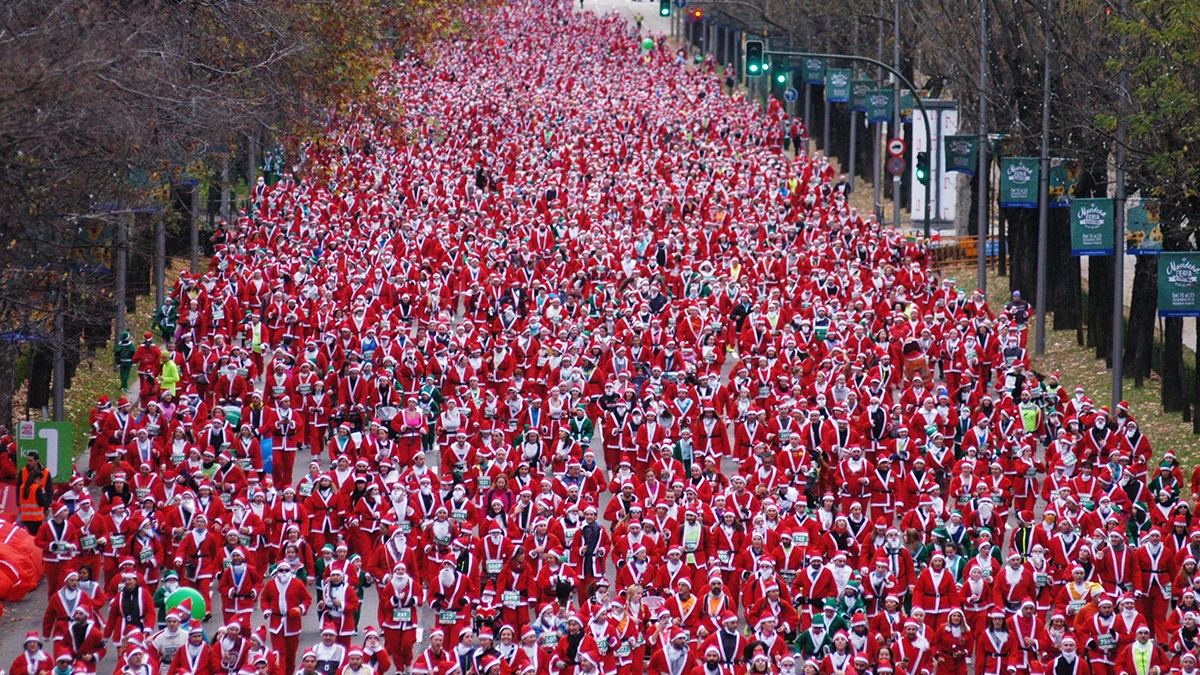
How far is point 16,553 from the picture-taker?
69.4 ft

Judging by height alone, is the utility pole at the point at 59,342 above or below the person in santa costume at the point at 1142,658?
above

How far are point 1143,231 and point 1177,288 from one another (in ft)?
8.50

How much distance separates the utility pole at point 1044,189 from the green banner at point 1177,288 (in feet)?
23.6

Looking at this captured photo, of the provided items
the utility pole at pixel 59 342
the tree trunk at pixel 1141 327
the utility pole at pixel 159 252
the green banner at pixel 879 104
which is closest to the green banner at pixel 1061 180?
the tree trunk at pixel 1141 327

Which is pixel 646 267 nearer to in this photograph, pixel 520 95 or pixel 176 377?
pixel 176 377

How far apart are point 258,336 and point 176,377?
2.36 metres

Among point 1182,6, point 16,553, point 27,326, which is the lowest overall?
point 16,553

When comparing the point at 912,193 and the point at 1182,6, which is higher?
the point at 1182,6

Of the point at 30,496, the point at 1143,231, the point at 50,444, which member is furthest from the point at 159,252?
the point at 1143,231

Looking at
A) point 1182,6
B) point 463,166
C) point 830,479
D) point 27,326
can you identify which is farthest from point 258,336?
point 463,166

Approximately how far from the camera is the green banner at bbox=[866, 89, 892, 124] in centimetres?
4353

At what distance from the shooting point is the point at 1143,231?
27016 millimetres

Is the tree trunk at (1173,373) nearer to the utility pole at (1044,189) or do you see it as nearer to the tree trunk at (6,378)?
the utility pole at (1044,189)

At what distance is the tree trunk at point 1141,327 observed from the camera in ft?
99.2
